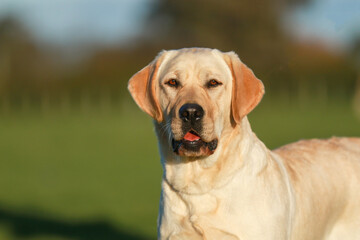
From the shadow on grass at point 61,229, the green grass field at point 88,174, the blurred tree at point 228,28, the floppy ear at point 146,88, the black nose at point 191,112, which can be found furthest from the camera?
the blurred tree at point 228,28

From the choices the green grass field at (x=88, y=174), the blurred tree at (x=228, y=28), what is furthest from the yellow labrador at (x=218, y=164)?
the blurred tree at (x=228, y=28)

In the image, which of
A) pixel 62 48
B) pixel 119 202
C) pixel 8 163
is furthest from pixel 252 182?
pixel 62 48

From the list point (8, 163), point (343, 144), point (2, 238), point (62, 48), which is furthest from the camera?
point (62, 48)

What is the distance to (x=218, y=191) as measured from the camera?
481 centimetres

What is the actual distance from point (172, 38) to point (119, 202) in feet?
143

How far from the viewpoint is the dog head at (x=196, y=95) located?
186 inches

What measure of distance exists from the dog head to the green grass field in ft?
13.7

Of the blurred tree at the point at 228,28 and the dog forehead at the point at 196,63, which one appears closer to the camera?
the dog forehead at the point at 196,63

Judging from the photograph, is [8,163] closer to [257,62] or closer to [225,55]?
[225,55]

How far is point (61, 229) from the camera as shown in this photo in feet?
31.7

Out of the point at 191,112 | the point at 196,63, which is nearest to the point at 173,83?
the point at 196,63

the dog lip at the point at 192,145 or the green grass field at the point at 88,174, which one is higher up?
the dog lip at the point at 192,145

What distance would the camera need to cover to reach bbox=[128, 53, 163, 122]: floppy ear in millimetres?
5059

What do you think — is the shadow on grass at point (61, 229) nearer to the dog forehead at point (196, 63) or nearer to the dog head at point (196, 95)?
the dog head at point (196, 95)
